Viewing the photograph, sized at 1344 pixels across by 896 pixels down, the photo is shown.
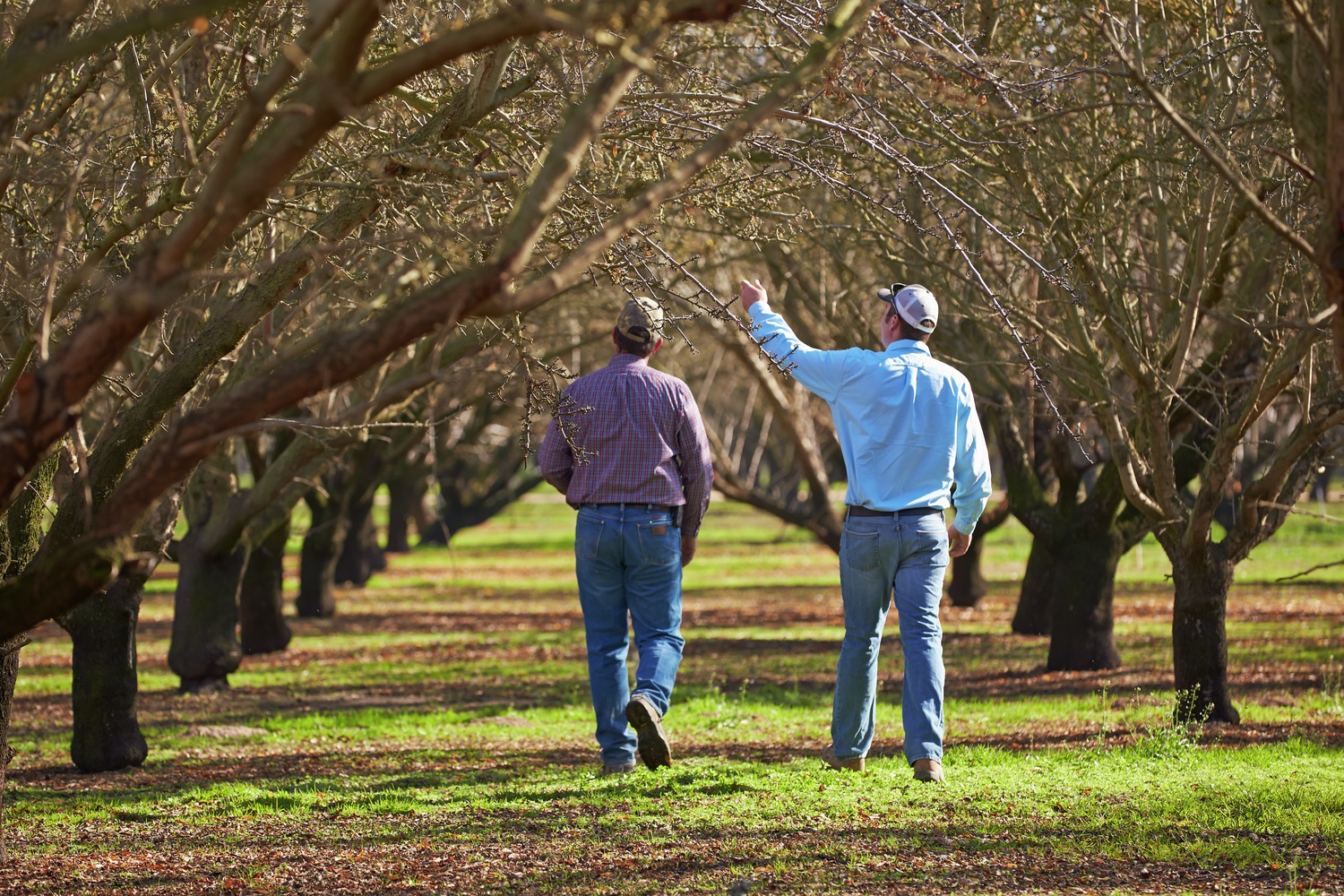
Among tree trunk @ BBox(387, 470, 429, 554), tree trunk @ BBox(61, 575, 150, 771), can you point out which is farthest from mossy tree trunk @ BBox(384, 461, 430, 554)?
tree trunk @ BBox(61, 575, 150, 771)

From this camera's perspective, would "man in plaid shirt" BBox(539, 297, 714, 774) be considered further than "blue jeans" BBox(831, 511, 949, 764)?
Yes

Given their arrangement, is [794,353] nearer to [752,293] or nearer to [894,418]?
[752,293]

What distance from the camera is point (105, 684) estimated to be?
750 centimetres

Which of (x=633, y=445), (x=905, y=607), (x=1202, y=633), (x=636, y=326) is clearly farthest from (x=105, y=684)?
(x=1202, y=633)

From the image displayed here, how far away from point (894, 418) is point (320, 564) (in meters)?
14.4

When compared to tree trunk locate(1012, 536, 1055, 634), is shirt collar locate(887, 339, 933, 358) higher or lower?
higher

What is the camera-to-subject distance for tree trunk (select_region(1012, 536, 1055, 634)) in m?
13.8

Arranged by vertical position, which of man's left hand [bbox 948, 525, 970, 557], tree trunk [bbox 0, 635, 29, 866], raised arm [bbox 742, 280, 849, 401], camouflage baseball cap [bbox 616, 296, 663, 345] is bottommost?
tree trunk [bbox 0, 635, 29, 866]

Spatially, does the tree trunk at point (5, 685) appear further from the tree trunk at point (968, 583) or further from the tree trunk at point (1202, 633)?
the tree trunk at point (968, 583)

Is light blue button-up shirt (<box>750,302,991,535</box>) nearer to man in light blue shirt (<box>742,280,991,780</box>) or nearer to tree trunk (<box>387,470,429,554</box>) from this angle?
man in light blue shirt (<box>742,280,991,780</box>)

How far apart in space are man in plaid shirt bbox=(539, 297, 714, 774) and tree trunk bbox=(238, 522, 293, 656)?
8284 mm

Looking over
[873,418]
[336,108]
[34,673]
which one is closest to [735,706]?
[873,418]

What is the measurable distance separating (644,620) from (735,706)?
3341 millimetres

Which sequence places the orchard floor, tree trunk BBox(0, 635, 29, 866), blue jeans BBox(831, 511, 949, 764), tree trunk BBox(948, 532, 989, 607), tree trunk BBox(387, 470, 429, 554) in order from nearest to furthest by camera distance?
1. the orchard floor
2. tree trunk BBox(0, 635, 29, 866)
3. blue jeans BBox(831, 511, 949, 764)
4. tree trunk BBox(948, 532, 989, 607)
5. tree trunk BBox(387, 470, 429, 554)
